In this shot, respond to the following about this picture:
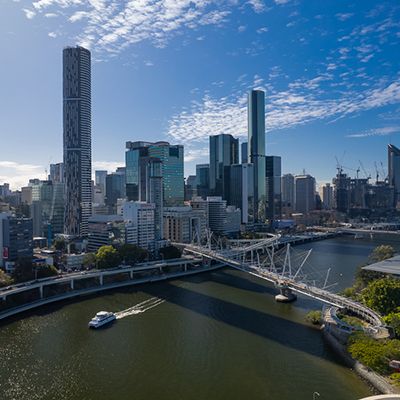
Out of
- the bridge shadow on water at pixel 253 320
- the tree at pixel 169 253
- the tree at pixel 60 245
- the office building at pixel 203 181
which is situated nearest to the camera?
the bridge shadow on water at pixel 253 320

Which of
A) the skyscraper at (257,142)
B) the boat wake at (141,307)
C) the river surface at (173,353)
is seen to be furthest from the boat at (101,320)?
the skyscraper at (257,142)

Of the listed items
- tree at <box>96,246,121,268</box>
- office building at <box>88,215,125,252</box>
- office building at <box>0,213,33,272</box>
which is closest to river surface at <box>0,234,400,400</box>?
tree at <box>96,246,121,268</box>

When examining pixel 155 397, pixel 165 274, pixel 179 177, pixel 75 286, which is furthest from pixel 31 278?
pixel 179 177

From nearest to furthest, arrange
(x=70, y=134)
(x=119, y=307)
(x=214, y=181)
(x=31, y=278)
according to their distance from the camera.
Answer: (x=119, y=307)
(x=31, y=278)
(x=70, y=134)
(x=214, y=181)

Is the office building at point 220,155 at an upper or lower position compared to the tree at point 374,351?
upper

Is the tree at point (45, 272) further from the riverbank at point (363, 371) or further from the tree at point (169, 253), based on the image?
the riverbank at point (363, 371)

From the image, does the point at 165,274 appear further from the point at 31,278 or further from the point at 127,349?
the point at 127,349

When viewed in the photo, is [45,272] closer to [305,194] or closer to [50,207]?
[50,207]
